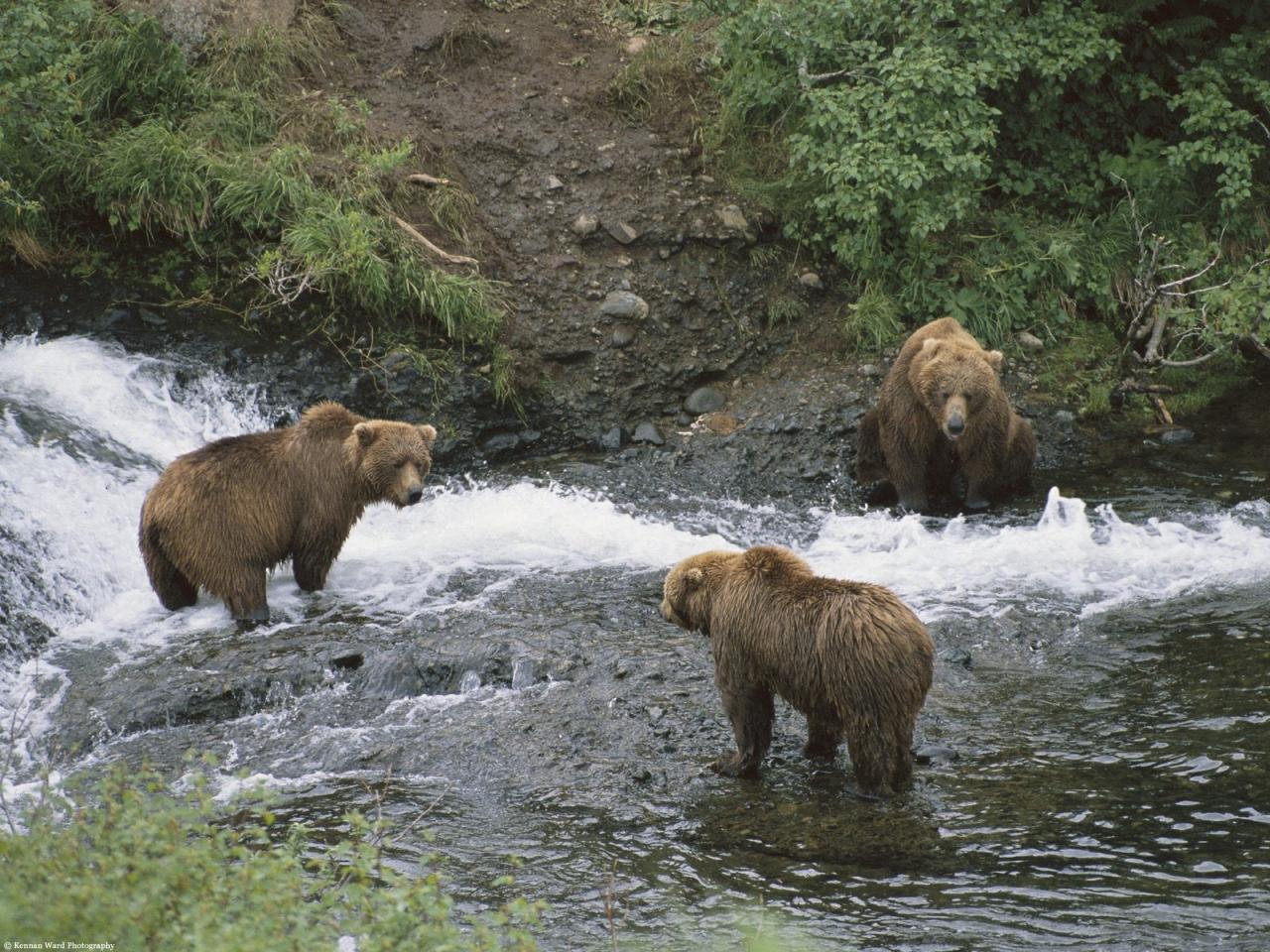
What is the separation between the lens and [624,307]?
37.9 feet

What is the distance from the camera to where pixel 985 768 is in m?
6.45

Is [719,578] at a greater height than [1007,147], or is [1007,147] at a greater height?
[1007,147]

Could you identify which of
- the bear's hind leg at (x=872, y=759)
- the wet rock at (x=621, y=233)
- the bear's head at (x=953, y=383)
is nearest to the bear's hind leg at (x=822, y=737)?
the bear's hind leg at (x=872, y=759)

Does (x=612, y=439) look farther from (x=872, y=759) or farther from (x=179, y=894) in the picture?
(x=179, y=894)

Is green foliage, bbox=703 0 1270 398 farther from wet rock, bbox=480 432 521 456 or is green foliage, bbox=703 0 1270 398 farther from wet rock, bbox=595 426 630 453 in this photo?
wet rock, bbox=480 432 521 456

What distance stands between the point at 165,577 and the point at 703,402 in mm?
4600

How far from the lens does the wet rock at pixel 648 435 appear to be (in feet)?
35.9

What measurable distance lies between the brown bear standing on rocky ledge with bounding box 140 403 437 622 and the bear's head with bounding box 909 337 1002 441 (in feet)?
11.1

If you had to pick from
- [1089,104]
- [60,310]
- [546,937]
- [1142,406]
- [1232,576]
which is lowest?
[546,937]

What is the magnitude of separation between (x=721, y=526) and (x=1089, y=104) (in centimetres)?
554

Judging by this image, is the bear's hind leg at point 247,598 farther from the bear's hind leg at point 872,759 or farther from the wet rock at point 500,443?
the bear's hind leg at point 872,759

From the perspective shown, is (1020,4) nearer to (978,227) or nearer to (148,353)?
(978,227)

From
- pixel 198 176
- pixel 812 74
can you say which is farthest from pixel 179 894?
pixel 812 74

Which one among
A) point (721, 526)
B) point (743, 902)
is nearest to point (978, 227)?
point (721, 526)
